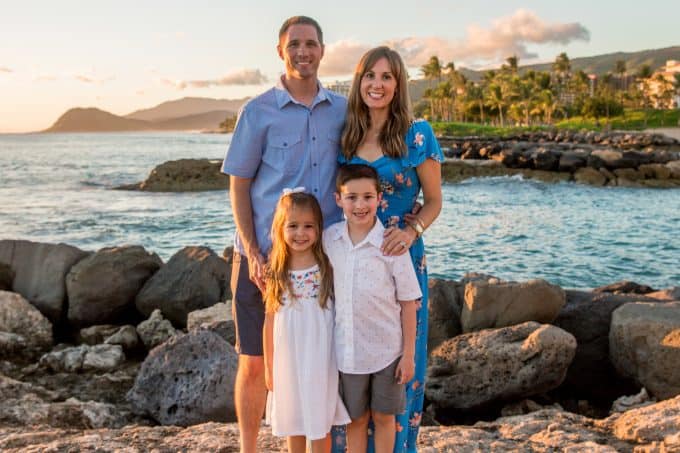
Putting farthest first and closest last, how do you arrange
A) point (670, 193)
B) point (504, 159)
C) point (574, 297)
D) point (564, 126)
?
point (564, 126), point (504, 159), point (670, 193), point (574, 297)

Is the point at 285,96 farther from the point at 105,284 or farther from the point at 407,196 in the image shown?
the point at 105,284

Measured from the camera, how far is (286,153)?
335cm

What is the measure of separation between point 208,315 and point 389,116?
5080 mm

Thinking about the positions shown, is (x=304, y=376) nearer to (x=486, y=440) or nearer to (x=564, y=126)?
(x=486, y=440)

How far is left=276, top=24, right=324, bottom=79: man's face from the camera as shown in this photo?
333 cm

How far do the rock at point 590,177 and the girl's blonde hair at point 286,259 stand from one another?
3055cm

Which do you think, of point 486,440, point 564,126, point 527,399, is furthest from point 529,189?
point 564,126

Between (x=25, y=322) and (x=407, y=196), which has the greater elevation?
(x=407, y=196)

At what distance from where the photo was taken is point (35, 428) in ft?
14.9

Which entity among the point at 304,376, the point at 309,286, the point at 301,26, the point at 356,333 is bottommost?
the point at 304,376

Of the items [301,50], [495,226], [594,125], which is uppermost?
[301,50]

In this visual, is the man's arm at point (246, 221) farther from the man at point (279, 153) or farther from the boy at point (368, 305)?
the boy at point (368, 305)

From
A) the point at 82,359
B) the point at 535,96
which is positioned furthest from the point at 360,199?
the point at 535,96

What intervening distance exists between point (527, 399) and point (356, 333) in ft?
11.3
